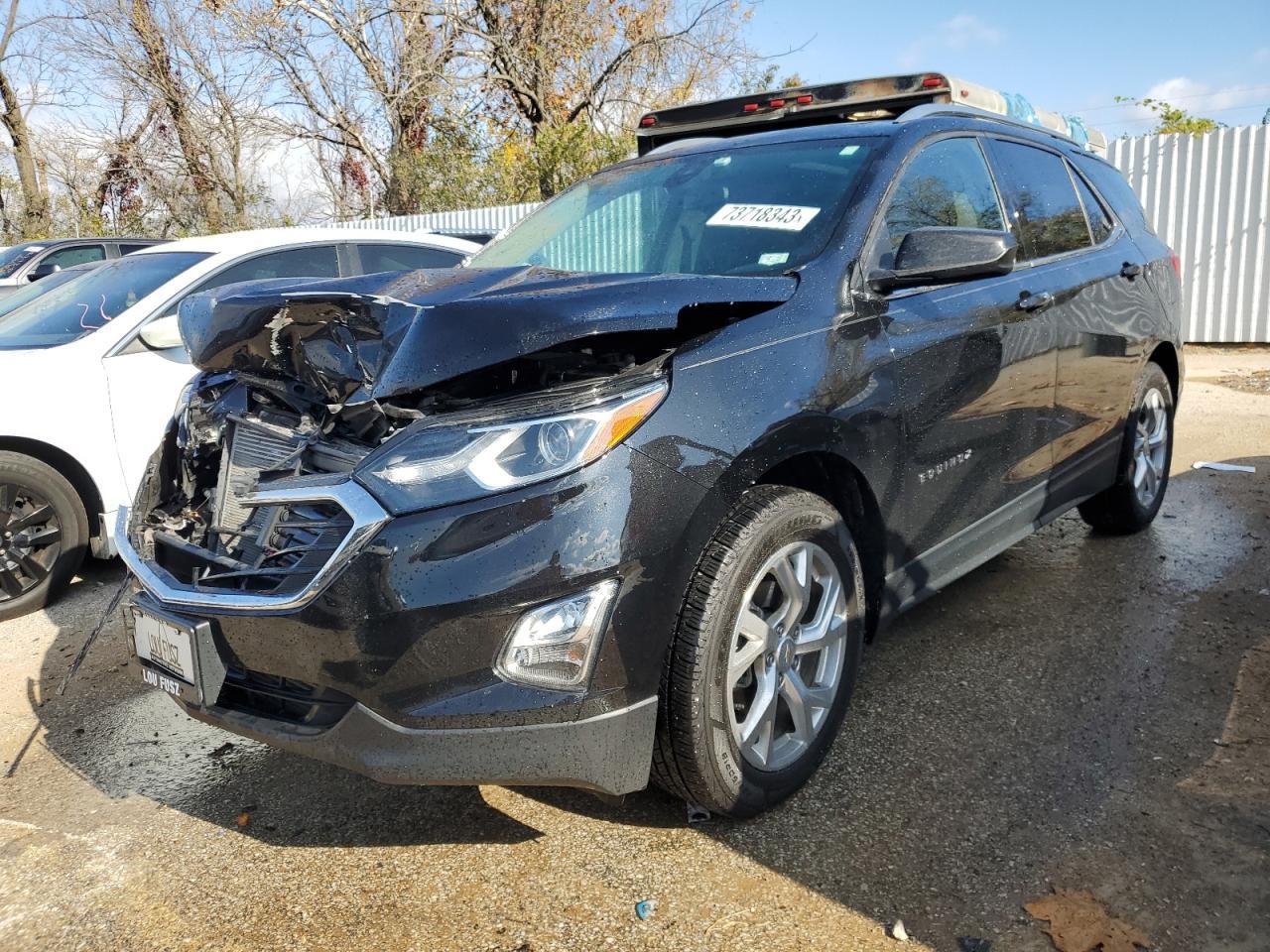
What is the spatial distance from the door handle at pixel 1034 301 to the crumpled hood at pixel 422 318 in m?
1.22

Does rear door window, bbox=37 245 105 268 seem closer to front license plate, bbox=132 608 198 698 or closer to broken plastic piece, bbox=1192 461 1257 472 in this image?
front license plate, bbox=132 608 198 698

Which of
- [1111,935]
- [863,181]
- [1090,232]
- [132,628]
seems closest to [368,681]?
[132,628]

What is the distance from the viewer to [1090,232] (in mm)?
4215

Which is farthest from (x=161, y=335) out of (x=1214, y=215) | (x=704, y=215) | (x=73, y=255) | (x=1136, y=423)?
(x=1214, y=215)

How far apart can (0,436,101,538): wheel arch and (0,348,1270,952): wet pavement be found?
1.07 meters

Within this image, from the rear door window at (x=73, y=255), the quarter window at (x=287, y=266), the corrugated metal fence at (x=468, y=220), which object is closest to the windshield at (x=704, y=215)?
the quarter window at (x=287, y=266)

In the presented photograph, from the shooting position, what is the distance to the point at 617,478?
6.89 ft

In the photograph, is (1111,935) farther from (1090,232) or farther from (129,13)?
(129,13)

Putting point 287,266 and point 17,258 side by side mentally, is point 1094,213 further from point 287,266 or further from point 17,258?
point 17,258

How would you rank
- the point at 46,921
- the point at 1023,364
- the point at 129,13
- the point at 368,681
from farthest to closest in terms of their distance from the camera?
the point at 129,13, the point at 1023,364, the point at 46,921, the point at 368,681

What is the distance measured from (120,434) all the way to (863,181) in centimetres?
361

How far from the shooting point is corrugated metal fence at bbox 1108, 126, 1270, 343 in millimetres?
10844

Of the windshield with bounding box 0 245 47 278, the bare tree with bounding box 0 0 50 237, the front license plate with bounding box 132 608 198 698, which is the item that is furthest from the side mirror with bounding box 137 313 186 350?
the bare tree with bounding box 0 0 50 237

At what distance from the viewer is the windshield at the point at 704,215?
2.96 metres
